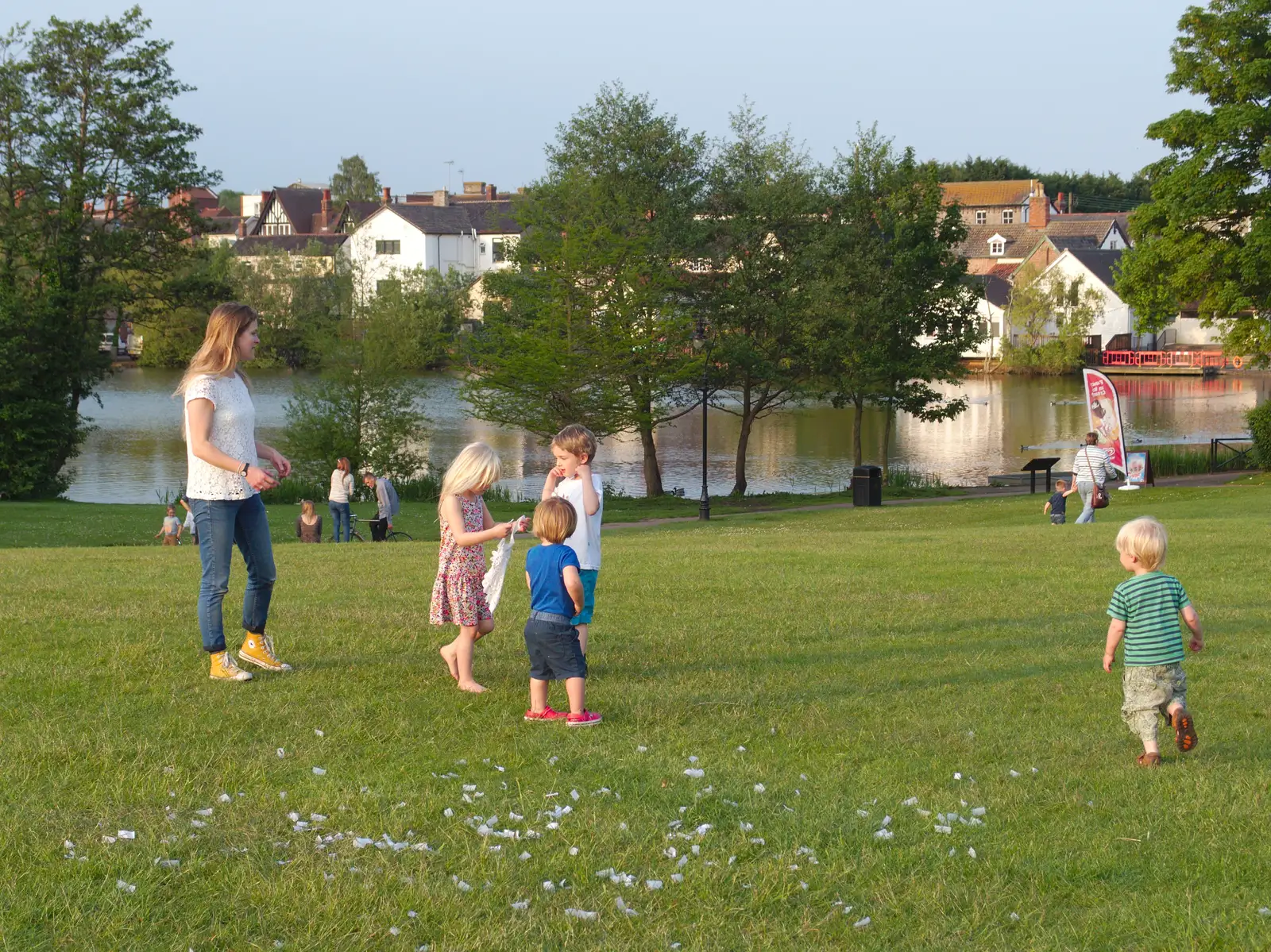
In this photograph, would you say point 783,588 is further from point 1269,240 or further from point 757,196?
point 757,196

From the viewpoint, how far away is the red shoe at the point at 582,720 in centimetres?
691

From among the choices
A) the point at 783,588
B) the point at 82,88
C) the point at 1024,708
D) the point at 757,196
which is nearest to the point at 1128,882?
the point at 1024,708

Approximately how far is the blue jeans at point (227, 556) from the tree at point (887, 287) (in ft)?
115

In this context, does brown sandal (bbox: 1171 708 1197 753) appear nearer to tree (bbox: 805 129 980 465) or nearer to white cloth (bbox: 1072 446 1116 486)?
white cloth (bbox: 1072 446 1116 486)

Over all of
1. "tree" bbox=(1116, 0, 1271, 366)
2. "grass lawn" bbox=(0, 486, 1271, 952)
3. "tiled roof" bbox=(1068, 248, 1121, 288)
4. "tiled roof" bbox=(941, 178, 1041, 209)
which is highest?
"tiled roof" bbox=(941, 178, 1041, 209)

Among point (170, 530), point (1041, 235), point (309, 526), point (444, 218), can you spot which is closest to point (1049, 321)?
point (1041, 235)

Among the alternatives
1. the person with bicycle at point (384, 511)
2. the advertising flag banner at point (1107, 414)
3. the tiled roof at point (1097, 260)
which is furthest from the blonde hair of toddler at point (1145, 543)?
the tiled roof at point (1097, 260)

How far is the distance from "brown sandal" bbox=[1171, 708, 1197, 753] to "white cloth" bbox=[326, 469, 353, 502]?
19.6m

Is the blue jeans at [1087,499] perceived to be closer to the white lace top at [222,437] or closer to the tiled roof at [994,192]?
the white lace top at [222,437]

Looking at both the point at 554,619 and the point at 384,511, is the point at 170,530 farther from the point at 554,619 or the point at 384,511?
the point at 554,619

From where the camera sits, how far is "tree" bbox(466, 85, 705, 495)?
40.0 metres

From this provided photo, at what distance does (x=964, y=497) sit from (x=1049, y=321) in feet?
208

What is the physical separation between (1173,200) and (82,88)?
36.7 meters

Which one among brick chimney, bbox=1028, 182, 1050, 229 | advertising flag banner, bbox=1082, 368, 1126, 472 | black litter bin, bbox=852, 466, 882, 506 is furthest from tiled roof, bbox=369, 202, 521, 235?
advertising flag banner, bbox=1082, 368, 1126, 472
